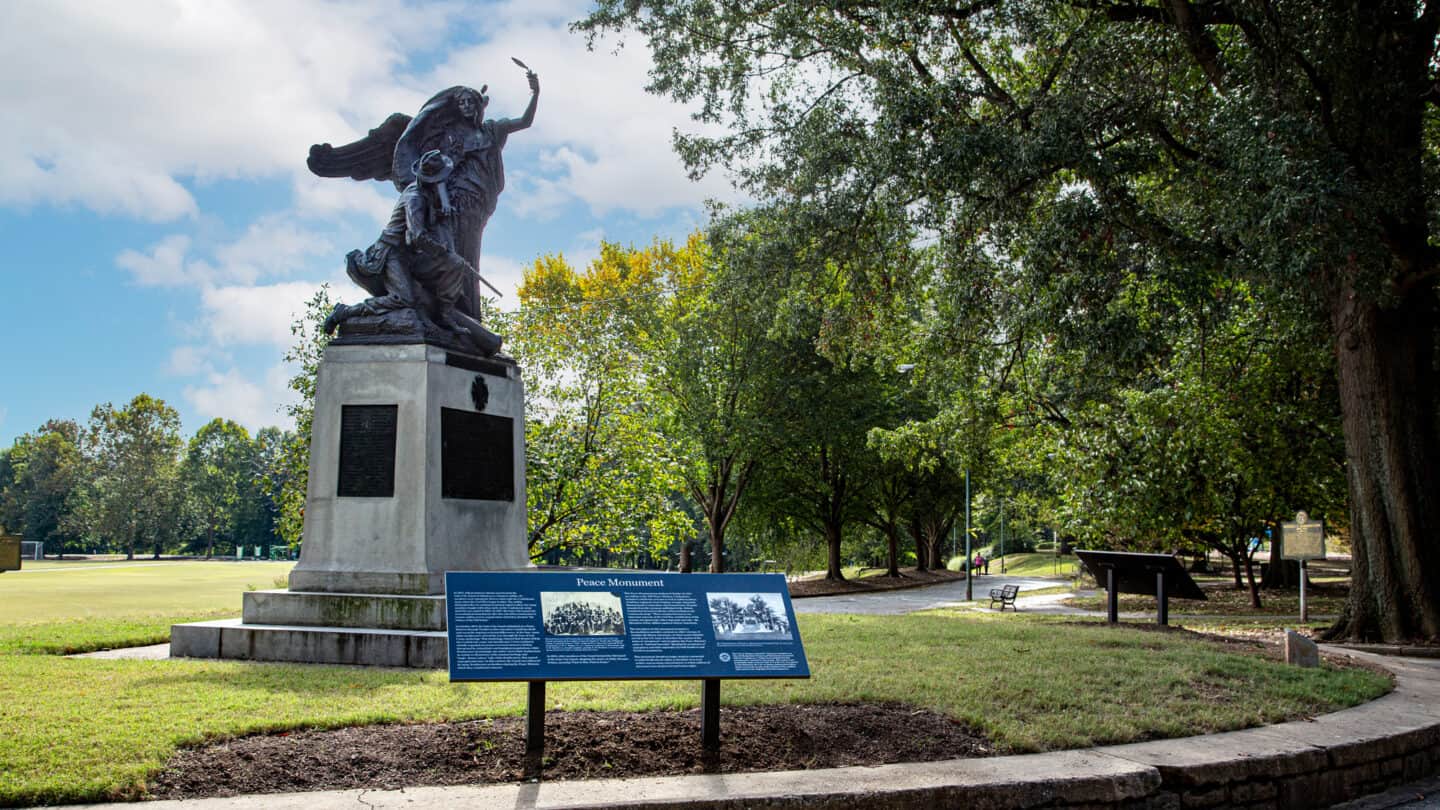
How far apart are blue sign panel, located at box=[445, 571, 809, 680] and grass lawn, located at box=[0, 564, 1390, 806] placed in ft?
4.44

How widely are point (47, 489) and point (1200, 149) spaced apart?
92.0m

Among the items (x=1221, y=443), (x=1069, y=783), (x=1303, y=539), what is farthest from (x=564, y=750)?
(x=1221, y=443)

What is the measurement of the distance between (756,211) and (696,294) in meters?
18.7

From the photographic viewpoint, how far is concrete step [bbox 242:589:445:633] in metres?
9.62

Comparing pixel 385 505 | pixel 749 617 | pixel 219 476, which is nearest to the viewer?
pixel 749 617

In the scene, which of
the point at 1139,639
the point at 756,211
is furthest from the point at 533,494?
the point at 1139,639

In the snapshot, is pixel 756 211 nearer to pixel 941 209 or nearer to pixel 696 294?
pixel 941 209

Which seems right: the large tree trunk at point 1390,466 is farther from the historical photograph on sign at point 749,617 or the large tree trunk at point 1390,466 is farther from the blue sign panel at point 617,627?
the blue sign panel at point 617,627

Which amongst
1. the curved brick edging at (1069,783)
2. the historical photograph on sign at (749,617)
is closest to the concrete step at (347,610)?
the historical photograph on sign at (749,617)

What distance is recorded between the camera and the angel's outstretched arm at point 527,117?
13.7 meters

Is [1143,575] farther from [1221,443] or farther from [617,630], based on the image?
[617,630]

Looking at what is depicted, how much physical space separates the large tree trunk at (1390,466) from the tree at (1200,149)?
1.0 inches

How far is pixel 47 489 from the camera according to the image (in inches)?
3167

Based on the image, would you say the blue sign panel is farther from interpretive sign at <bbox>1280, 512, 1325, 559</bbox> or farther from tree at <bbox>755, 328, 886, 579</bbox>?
tree at <bbox>755, 328, 886, 579</bbox>
